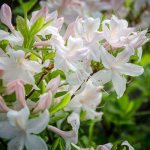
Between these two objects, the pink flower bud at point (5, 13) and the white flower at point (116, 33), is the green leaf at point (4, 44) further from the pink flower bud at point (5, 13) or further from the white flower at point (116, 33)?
the white flower at point (116, 33)

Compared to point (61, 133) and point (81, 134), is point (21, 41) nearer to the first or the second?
point (61, 133)

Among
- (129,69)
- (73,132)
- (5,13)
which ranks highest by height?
(5,13)

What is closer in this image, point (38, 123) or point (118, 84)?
point (38, 123)

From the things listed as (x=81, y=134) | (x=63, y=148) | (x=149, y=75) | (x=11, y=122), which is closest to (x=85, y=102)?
(x=63, y=148)

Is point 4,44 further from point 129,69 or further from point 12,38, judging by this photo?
point 129,69

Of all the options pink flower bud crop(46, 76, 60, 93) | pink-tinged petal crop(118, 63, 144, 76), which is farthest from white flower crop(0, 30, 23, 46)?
pink-tinged petal crop(118, 63, 144, 76)

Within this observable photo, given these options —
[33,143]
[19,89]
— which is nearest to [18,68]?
[19,89]
